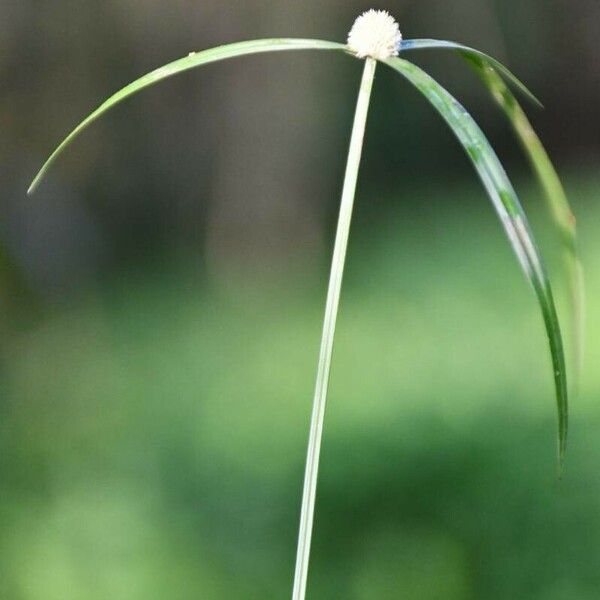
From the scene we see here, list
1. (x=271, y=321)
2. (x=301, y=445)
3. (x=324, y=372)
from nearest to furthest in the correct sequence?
(x=324, y=372) → (x=301, y=445) → (x=271, y=321)

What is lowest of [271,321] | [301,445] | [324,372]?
[324,372]

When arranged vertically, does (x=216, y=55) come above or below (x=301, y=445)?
below

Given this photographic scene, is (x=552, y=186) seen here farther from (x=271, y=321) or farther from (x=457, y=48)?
(x=271, y=321)

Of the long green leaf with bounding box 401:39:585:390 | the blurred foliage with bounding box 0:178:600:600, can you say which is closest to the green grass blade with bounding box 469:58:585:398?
the long green leaf with bounding box 401:39:585:390

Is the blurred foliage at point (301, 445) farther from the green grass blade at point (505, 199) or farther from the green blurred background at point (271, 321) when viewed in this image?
the green grass blade at point (505, 199)

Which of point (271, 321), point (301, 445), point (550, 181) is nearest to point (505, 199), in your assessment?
point (550, 181)

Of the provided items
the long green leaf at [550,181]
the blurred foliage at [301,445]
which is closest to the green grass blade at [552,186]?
the long green leaf at [550,181]

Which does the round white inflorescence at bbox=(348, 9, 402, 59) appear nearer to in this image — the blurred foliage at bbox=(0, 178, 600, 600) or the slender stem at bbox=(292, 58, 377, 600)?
the slender stem at bbox=(292, 58, 377, 600)
